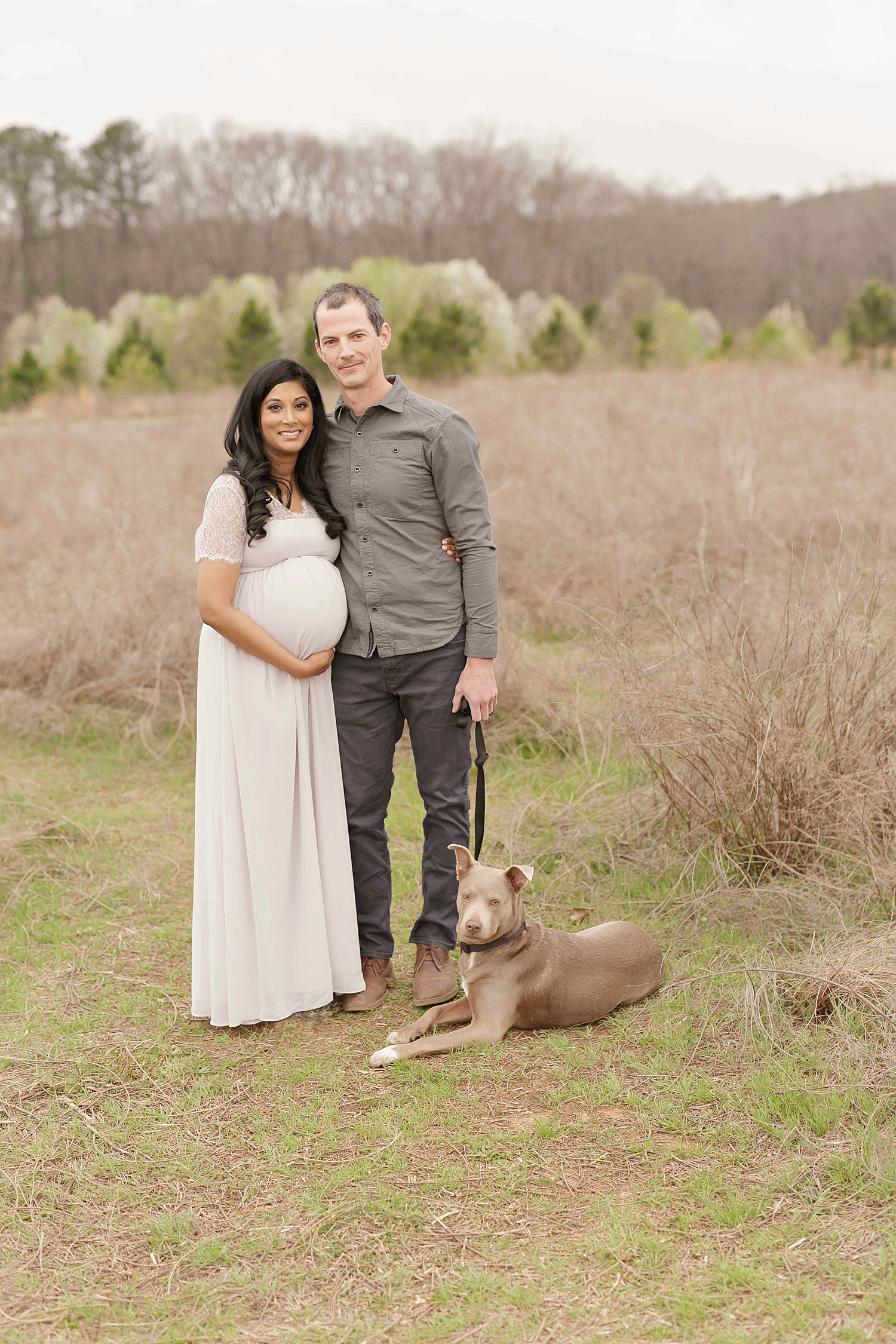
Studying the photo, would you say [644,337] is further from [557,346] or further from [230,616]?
[230,616]

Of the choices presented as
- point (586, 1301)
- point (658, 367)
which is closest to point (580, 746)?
point (586, 1301)

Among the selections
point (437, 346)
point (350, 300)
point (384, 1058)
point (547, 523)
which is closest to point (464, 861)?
point (384, 1058)

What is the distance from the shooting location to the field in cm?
265

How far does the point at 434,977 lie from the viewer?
421cm

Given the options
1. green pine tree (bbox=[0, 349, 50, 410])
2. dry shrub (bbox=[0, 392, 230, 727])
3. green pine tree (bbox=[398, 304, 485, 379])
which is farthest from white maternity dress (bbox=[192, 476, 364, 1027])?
green pine tree (bbox=[0, 349, 50, 410])

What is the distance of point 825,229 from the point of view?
260 feet

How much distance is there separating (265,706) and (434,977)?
46.7 inches

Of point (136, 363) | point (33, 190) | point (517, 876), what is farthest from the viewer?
point (33, 190)

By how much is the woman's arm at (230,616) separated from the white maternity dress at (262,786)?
0.06 metres

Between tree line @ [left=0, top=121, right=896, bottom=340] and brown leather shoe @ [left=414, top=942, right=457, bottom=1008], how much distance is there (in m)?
62.2

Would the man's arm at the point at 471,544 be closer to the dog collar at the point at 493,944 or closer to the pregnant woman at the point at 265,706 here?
the pregnant woman at the point at 265,706

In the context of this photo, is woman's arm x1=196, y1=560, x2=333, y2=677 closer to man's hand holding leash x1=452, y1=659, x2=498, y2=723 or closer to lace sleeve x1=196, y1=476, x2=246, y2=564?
lace sleeve x1=196, y1=476, x2=246, y2=564

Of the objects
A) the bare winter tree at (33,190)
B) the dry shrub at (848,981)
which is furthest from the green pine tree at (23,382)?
the dry shrub at (848,981)

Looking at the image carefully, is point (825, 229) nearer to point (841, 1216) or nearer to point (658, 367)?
point (658, 367)
